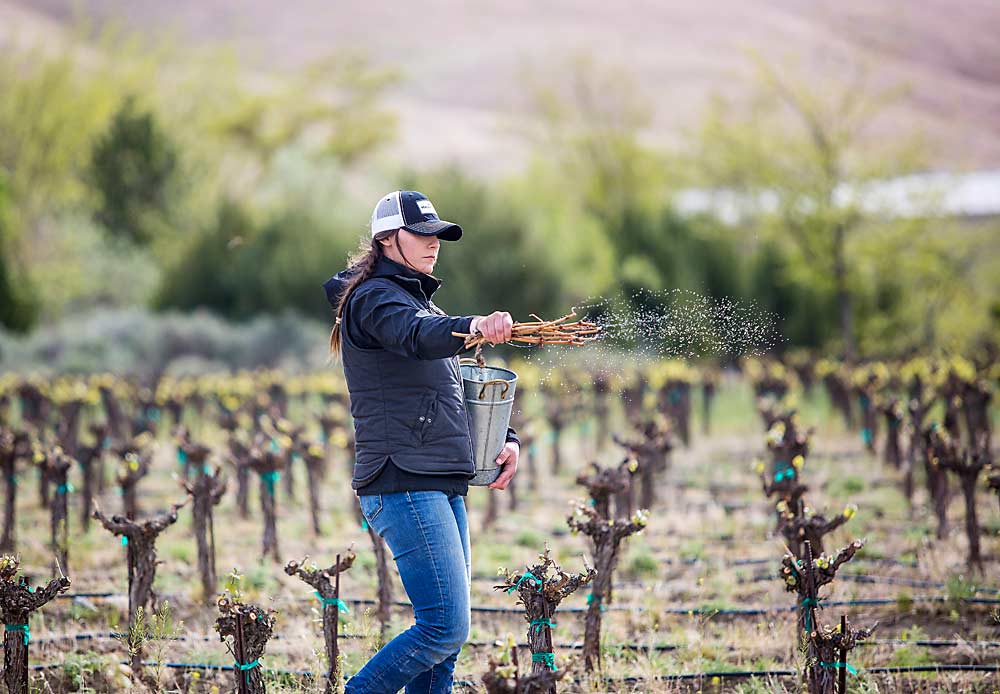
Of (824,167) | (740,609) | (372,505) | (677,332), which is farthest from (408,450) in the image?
(824,167)

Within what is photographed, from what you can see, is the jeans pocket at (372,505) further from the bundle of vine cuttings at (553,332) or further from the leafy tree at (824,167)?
the leafy tree at (824,167)

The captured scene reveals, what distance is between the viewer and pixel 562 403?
39.0ft

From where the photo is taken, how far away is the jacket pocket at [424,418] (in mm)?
3174

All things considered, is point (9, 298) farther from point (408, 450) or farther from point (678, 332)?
point (408, 450)

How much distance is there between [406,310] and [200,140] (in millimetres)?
34998

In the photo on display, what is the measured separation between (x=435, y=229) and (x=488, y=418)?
2.09 feet

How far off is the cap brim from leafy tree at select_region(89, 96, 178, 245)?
24298mm

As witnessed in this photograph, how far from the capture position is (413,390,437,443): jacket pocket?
317cm

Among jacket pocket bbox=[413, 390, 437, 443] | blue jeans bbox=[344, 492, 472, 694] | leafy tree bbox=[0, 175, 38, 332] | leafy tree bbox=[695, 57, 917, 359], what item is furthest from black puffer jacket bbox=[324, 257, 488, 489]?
leafy tree bbox=[0, 175, 38, 332]

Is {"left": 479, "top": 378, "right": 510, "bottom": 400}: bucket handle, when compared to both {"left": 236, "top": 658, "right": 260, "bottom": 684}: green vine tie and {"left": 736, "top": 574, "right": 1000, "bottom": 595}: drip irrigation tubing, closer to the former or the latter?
{"left": 236, "top": 658, "right": 260, "bottom": 684}: green vine tie

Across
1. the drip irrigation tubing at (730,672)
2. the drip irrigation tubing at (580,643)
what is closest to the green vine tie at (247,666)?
the drip irrigation tubing at (730,672)

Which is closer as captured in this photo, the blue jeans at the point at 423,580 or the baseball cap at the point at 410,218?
the blue jeans at the point at 423,580

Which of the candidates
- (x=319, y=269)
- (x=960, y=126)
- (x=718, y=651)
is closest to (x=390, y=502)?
(x=718, y=651)

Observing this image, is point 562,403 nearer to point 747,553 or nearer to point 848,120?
point 747,553
